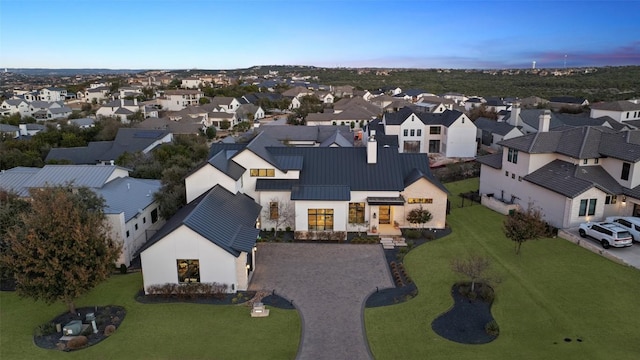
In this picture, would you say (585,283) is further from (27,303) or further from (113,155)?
(113,155)

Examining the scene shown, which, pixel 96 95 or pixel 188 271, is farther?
pixel 96 95

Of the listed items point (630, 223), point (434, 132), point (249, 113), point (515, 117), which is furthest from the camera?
point (249, 113)

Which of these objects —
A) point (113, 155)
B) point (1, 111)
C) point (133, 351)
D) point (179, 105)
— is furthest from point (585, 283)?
point (1, 111)

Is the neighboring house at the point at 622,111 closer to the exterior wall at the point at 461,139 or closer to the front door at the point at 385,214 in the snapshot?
the exterior wall at the point at 461,139

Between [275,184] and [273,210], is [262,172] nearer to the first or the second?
[275,184]

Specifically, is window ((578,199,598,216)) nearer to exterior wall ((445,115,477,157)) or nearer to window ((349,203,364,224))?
window ((349,203,364,224))

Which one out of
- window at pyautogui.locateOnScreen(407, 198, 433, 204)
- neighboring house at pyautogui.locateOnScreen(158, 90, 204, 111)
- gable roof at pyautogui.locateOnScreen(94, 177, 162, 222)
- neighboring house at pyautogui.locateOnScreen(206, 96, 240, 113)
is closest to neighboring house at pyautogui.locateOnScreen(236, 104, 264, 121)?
neighboring house at pyautogui.locateOnScreen(206, 96, 240, 113)

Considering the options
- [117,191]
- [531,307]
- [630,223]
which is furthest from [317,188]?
[630,223]
